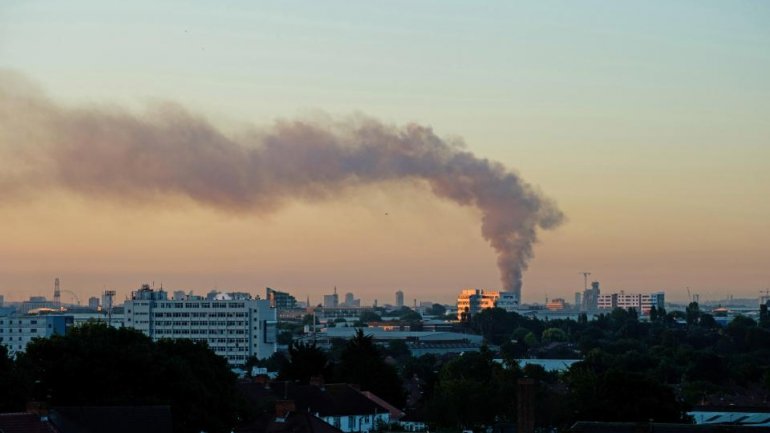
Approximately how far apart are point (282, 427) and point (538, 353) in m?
135

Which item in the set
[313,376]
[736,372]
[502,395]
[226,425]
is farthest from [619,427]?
[736,372]

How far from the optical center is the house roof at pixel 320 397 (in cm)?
7494

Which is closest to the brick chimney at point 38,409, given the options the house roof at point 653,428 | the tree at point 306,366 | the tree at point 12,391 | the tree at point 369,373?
the tree at point 12,391

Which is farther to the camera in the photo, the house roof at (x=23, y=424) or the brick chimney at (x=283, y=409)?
the brick chimney at (x=283, y=409)

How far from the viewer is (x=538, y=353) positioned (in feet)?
641

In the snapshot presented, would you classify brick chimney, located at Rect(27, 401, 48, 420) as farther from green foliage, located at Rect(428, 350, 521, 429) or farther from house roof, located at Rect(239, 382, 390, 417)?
green foliage, located at Rect(428, 350, 521, 429)

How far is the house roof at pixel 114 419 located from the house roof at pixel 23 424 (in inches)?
118

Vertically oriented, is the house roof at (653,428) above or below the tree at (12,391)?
below

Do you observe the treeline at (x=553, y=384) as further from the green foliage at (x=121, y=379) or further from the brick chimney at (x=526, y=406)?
the green foliage at (x=121, y=379)

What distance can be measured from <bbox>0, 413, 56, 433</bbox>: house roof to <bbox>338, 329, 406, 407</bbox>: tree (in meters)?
48.0

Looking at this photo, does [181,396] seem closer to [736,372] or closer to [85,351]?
[85,351]

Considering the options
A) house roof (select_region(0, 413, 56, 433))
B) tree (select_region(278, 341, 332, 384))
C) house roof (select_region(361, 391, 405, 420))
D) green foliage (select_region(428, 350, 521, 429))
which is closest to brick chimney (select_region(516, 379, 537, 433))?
house roof (select_region(0, 413, 56, 433))

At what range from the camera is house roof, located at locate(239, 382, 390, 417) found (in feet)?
246

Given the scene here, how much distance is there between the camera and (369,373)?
90062 mm
